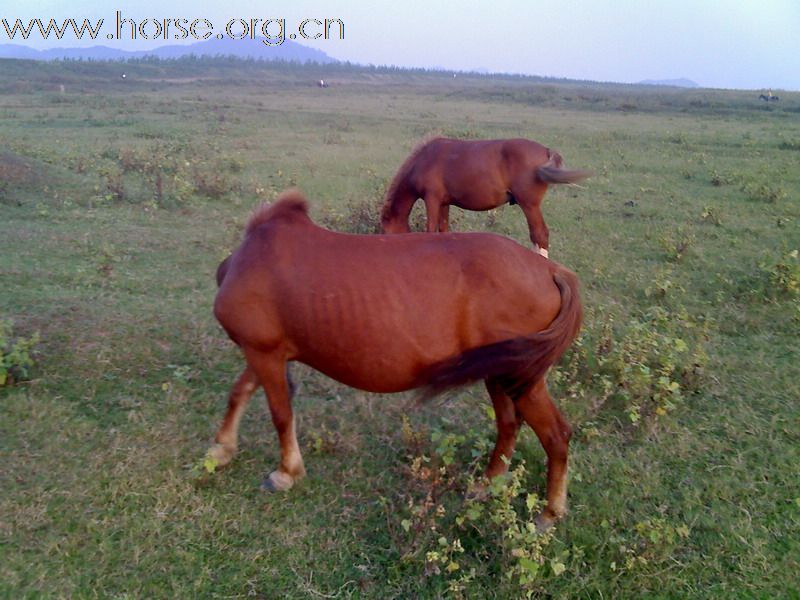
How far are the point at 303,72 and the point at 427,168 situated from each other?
3400 inches

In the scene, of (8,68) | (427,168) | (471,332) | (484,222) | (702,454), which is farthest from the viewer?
(8,68)

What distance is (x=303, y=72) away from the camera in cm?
8712

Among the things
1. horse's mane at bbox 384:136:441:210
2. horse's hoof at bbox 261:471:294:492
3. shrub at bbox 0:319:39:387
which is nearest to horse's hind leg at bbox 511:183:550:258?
horse's mane at bbox 384:136:441:210

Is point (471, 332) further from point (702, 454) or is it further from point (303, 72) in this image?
point (303, 72)

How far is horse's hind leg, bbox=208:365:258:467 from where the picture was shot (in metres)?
3.39

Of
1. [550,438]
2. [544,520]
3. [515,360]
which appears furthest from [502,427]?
[515,360]

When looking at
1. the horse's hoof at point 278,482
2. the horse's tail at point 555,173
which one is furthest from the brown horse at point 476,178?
the horse's hoof at point 278,482

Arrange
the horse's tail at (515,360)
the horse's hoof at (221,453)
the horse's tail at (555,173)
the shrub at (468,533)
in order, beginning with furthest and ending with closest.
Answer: the horse's tail at (555,173)
the horse's hoof at (221,453)
the horse's tail at (515,360)
the shrub at (468,533)

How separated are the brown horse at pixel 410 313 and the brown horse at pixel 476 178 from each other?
4451 millimetres

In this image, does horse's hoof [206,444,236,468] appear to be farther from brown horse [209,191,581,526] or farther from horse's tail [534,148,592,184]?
horse's tail [534,148,592,184]

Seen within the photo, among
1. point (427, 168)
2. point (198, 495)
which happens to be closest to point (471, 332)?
point (198, 495)

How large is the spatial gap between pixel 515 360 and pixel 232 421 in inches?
65.3

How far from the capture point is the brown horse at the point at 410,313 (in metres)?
2.80

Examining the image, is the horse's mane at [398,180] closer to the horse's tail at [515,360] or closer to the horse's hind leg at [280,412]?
the horse's hind leg at [280,412]
